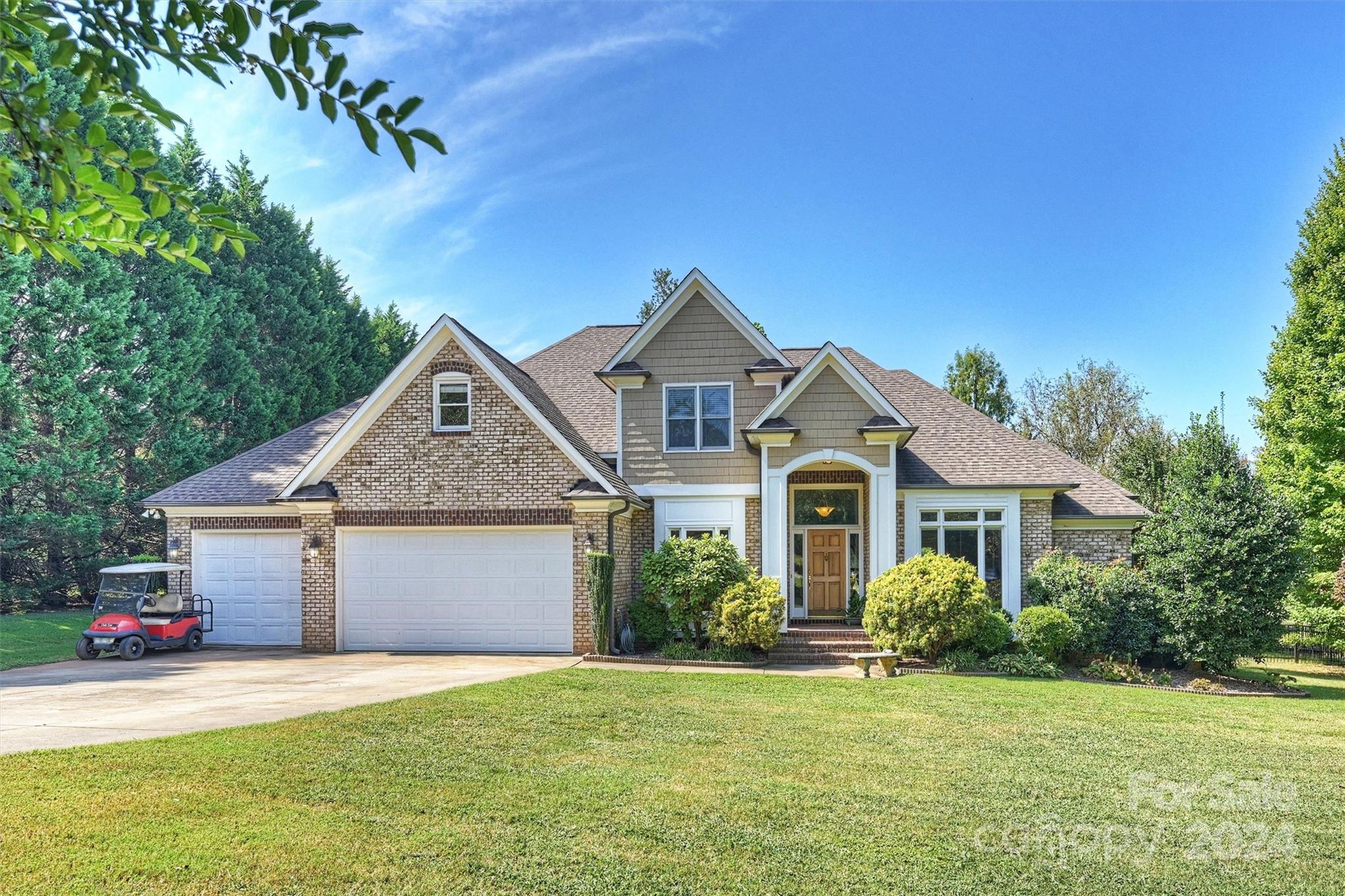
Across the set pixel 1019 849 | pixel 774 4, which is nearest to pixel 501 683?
pixel 1019 849

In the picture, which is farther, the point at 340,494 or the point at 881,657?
the point at 340,494

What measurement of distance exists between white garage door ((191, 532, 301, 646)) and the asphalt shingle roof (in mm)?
805

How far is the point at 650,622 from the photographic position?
1575 centimetres

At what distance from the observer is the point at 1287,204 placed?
22.3 metres

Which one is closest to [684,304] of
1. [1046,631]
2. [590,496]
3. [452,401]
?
[590,496]

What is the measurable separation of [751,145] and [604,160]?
378cm

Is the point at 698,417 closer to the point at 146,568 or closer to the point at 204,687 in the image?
the point at 204,687

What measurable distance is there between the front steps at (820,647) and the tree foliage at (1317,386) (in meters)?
12.6

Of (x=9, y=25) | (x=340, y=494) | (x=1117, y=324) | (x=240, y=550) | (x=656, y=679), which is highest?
(x=1117, y=324)

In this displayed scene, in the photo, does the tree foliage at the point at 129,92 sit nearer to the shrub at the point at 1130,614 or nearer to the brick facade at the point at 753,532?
the brick facade at the point at 753,532

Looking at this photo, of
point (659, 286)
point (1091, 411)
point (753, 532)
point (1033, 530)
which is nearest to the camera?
point (1033, 530)

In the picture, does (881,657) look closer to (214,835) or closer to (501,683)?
(501,683)

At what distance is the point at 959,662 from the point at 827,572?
451cm

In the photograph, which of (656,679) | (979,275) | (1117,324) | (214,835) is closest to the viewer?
(214,835)
